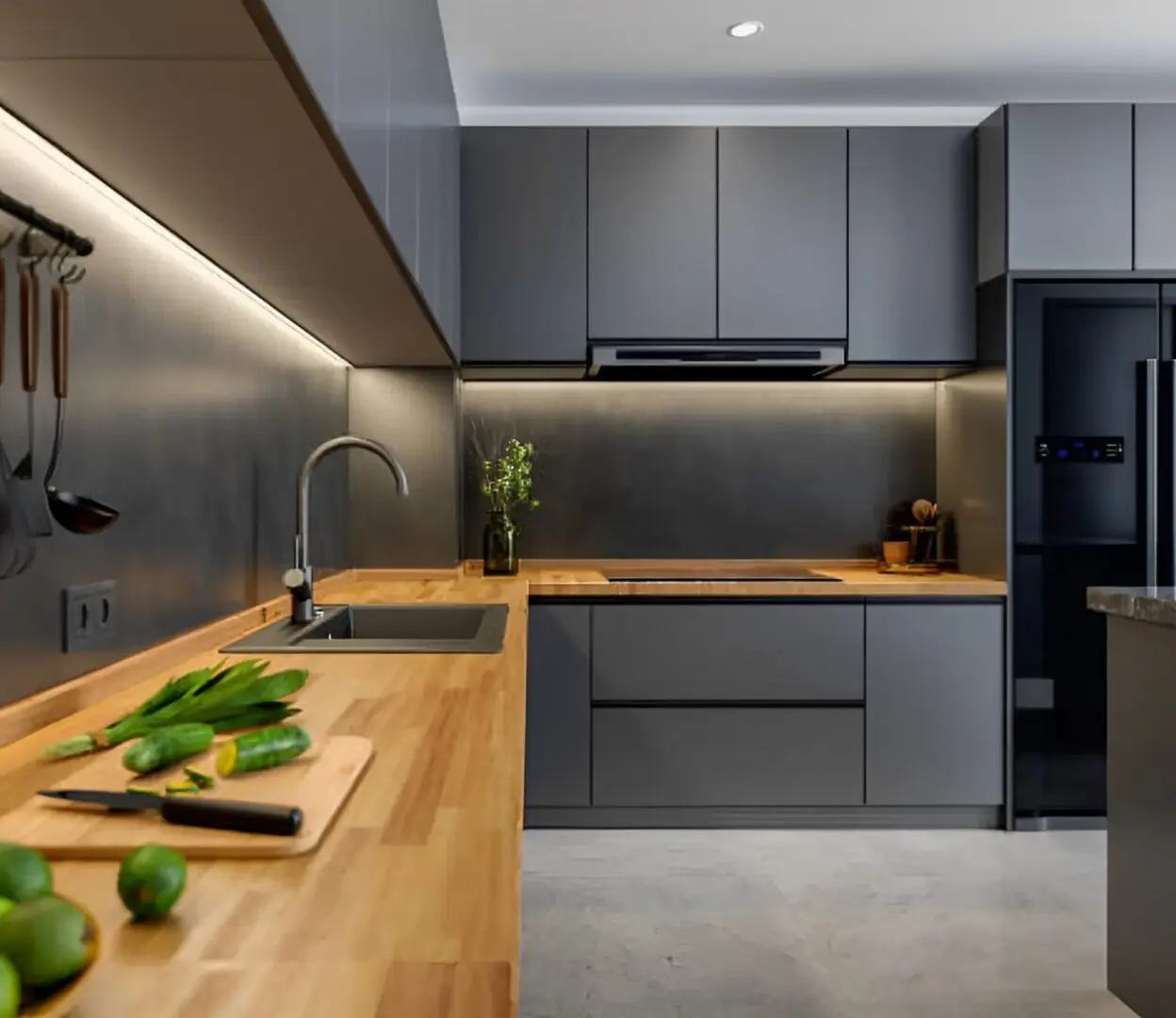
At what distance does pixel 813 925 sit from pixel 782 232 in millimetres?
2270

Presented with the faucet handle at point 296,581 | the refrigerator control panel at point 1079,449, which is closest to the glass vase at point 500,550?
the faucet handle at point 296,581

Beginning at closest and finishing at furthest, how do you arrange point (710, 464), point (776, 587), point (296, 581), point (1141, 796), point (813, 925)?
point (1141, 796)
point (296, 581)
point (813, 925)
point (776, 587)
point (710, 464)

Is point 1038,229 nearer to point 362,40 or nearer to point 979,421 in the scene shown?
point 979,421

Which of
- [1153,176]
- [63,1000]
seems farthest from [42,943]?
[1153,176]

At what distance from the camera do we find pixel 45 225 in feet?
4.33

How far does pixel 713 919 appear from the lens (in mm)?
2641

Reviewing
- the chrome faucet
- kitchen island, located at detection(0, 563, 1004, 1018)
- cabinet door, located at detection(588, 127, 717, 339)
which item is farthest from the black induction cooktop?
kitchen island, located at detection(0, 563, 1004, 1018)

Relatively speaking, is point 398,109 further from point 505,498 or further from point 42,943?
point 505,498

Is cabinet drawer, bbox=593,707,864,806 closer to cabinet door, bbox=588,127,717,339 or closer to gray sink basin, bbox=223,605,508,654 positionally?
gray sink basin, bbox=223,605,508,654

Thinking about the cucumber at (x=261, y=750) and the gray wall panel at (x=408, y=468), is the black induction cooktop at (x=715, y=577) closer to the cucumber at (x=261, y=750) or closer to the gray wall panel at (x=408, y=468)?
the gray wall panel at (x=408, y=468)

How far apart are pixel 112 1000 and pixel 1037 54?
12.6 feet

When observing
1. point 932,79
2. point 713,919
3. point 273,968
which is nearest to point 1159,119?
point 932,79

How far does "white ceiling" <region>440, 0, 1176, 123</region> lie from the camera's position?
3123 mm

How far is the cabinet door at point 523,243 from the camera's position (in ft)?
11.7
